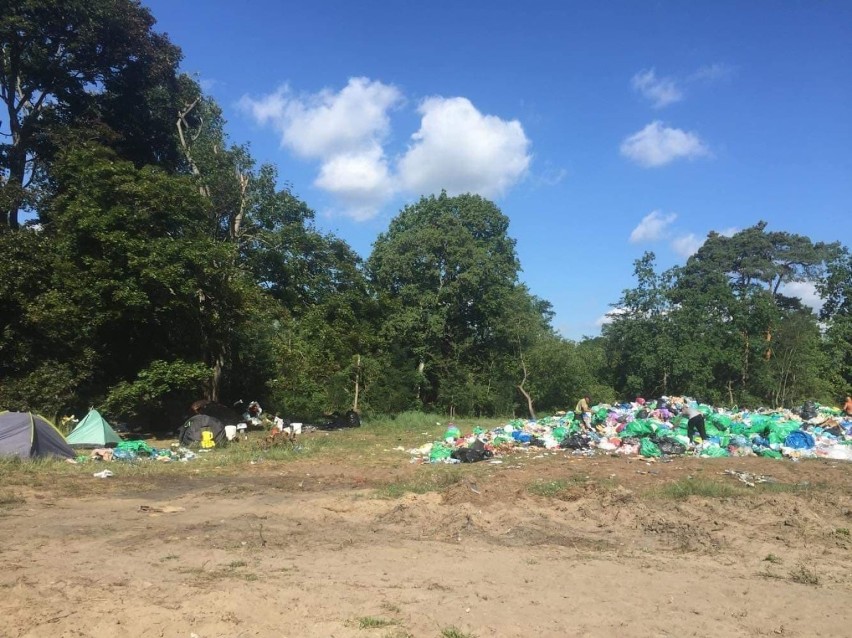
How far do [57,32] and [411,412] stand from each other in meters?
18.5

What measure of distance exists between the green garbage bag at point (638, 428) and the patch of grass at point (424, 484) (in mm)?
5575

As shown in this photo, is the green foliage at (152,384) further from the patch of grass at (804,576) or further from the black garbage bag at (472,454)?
the patch of grass at (804,576)

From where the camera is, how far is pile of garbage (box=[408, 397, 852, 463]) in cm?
1320

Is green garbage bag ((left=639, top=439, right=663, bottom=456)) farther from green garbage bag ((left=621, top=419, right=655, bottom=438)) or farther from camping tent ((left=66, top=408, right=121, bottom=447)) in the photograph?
camping tent ((left=66, top=408, right=121, bottom=447))

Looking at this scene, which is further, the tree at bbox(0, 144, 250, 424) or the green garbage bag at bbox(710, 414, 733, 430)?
the tree at bbox(0, 144, 250, 424)

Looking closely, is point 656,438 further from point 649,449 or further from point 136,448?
point 136,448

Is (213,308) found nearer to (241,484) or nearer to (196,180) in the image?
(196,180)

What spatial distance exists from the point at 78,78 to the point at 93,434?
13.9 meters

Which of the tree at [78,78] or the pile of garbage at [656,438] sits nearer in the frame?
the pile of garbage at [656,438]

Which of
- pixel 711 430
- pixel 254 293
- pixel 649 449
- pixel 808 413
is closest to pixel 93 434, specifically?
pixel 254 293

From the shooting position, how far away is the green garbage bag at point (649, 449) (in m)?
13.1

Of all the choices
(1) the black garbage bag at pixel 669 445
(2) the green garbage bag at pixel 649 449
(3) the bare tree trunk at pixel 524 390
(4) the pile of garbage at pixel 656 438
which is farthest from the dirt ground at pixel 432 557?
(3) the bare tree trunk at pixel 524 390

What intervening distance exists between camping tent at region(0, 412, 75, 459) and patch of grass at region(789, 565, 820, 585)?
12647mm

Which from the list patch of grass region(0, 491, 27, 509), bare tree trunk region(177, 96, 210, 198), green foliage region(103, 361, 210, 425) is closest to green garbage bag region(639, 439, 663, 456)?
patch of grass region(0, 491, 27, 509)
